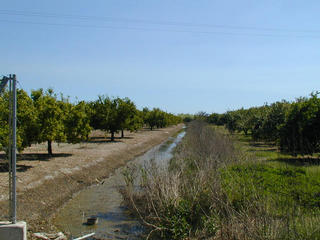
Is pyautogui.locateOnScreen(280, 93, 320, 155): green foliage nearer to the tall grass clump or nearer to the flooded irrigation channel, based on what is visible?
the tall grass clump

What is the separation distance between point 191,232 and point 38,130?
10690mm

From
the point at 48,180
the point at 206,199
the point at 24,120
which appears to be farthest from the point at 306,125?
the point at 24,120

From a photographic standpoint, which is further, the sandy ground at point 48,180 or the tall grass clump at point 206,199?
the sandy ground at point 48,180

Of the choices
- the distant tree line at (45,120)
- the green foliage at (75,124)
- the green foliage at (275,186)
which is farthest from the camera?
the green foliage at (75,124)

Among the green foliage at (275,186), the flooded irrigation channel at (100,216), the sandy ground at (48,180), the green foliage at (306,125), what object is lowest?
the flooded irrigation channel at (100,216)

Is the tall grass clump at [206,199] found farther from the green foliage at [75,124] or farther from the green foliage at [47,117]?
the green foliage at [75,124]

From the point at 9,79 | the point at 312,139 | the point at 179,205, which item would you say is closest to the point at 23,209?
the point at 179,205

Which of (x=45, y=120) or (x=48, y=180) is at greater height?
(x=45, y=120)

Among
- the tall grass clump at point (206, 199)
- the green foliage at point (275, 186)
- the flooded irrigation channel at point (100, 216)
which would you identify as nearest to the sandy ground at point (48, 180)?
the flooded irrigation channel at point (100, 216)

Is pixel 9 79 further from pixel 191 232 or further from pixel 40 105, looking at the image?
pixel 40 105

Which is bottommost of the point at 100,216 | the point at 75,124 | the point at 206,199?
the point at 100,216

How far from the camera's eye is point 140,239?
8422mm

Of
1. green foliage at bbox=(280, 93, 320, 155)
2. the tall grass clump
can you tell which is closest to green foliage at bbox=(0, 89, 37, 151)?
the tall grass clump

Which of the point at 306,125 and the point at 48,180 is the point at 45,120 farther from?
the point at 306,125
